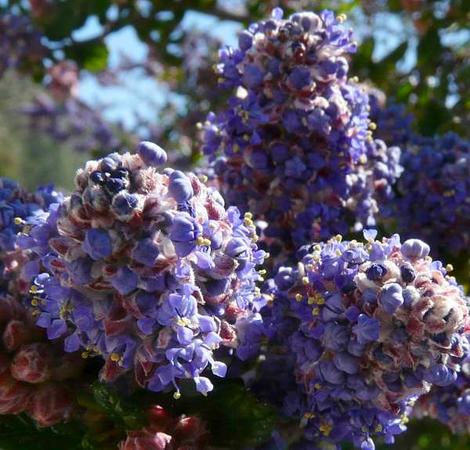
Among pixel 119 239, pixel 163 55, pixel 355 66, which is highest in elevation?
pixel 119 239

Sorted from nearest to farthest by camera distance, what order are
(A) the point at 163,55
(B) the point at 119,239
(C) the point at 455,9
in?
(B) the point at 119,239
(C) the point at 455,9
(A) the point at 163,55

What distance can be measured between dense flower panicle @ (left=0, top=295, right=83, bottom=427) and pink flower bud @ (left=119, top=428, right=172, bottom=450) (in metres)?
0.22

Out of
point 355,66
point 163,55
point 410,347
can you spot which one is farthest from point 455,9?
point 410,347

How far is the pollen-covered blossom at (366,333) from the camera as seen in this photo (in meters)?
1.78

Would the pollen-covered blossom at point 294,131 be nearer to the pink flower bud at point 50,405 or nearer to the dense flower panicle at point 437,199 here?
the dense flower panicle at point 437,199

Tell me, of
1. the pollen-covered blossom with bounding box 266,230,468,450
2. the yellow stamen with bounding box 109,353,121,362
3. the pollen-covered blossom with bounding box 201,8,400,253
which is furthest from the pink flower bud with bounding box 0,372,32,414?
the pollen-covered blossom with bounding box 201,8,400,253

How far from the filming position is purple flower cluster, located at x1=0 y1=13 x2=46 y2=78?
4.53 metres

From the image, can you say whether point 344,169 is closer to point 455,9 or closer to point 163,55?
point 455,9

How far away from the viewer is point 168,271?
169 cm

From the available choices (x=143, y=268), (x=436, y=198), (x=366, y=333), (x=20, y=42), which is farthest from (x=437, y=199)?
(x=20, y=42)

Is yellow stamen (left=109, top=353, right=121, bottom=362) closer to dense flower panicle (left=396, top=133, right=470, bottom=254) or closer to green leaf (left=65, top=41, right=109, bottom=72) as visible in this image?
dense flower panicle (left=396, top=133, right=470, bottom=254)

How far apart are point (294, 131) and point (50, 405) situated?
96 centimetres

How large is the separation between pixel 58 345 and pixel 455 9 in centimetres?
284

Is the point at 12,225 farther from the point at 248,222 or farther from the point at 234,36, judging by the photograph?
the point at 234,36
